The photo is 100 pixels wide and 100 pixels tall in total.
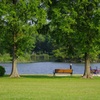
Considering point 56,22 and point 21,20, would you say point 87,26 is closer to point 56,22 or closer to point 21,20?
point 56,22

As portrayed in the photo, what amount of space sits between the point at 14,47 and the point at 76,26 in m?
6.71

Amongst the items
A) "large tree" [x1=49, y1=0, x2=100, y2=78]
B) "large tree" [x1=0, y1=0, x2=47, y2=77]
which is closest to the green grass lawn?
"large tree" [x1=49, y1=0, x2=100, y2=78]

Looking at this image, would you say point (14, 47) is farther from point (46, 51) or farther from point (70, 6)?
point (46, 51)

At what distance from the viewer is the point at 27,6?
31.3 m

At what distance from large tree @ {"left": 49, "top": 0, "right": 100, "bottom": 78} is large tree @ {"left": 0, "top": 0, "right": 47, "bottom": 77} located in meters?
1.51

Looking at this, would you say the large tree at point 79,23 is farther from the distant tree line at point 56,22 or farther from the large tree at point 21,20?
the large tree at point 21,20

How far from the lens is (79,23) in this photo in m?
32.3

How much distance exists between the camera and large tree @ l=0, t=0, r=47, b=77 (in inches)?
1231

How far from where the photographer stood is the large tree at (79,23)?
3127 centimetres

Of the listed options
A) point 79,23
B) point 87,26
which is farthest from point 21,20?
point 87,26

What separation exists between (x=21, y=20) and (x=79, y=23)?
5.65 metres

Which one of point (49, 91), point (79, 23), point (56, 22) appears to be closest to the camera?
point (49, 91)

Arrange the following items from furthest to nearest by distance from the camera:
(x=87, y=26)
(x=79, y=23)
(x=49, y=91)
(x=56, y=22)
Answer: (x=79, y=23) < (x=56, y=22) < (x=87, y=26) < (x=49, y=91)

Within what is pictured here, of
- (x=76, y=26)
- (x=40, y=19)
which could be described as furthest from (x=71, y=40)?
(x=40, y=19)
